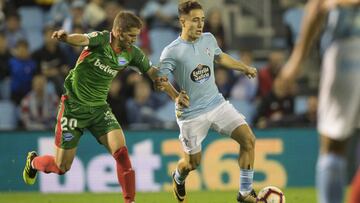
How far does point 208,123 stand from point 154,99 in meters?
5.64

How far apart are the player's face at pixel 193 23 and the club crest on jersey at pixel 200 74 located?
330mm

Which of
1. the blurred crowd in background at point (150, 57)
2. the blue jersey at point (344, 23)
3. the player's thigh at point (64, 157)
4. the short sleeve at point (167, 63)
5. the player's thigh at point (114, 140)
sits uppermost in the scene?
the blue jersey at point (344, 23)

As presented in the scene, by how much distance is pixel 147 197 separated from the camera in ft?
40.3

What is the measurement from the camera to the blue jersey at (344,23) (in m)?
5.73

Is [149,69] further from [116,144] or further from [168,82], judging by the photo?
[116,144]

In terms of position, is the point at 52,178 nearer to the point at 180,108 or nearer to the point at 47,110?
the point at 47,110

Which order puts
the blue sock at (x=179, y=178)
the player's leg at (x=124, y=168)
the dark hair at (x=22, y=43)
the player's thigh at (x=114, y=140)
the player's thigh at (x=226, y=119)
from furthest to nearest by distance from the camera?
the dark hair at (x=22, y=43)
the blue sock at (x=179, y=178)
the player's thigh at (x=226, y=119)
the player's thigh at (x=114, y=140)
the player's leg at (x=124, y=168)

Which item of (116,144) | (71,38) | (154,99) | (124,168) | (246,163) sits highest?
(71,38)

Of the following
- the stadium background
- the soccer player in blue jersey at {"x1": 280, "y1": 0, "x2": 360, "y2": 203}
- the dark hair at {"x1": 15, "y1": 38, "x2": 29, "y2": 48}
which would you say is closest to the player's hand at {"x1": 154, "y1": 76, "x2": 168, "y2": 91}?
the soccer player in blue jersey at {"x1": 280, "y1": 0, "x2": 360, "y2": 203}

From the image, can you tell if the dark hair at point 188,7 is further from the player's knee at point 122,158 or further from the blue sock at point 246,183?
the blue sock at point 246,183

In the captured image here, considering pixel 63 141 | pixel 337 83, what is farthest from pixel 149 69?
pixel 337 83

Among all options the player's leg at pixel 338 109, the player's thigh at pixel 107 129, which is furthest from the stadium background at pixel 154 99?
the player's leg at pixel 338 109

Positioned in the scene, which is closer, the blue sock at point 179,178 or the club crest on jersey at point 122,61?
the club crest on jersey at point 122,61

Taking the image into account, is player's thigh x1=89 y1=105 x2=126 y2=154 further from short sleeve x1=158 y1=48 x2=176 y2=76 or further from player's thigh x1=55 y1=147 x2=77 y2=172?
short sleeve x1=158 y1=48 x2=176 y2=76
